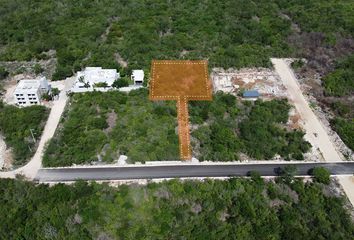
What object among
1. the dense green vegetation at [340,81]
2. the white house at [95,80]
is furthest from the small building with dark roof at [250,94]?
the white house at [95,80]

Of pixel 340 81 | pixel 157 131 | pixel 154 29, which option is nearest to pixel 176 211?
pixel 157 131

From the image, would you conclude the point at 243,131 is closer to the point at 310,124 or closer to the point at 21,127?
the point at 310,124

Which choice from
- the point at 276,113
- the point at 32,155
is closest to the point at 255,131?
the point at 276,113

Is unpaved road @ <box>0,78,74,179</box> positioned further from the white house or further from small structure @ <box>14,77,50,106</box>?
small structure @ <box>14,77,50,106</box>

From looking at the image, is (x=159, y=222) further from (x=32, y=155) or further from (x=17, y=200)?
(x=32, y=155)

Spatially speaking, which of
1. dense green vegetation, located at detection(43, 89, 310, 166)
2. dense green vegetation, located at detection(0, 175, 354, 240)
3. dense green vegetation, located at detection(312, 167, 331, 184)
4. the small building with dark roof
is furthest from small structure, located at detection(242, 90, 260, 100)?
dense green vegetation, located at detection(0, 175, 354, 240)

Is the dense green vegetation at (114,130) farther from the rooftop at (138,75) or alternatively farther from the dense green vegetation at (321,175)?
the dense green vegetation at (321,175)

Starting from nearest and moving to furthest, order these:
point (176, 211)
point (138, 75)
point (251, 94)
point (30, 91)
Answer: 1. point (176, 211)
2. point (30, 91)
3. point (251, 94)
4. point (138, 75)
